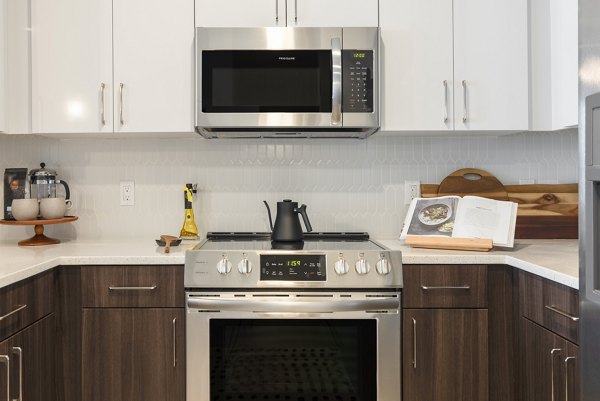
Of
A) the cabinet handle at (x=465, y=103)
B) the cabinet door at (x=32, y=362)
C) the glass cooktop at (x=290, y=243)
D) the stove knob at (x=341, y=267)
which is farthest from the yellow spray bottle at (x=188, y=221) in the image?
the cabinet handle at (x=465, y=103)

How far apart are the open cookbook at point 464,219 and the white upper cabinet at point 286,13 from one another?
0.85m

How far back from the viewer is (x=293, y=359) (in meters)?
2.05

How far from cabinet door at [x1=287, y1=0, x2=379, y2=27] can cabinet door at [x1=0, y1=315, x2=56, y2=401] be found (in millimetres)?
1578

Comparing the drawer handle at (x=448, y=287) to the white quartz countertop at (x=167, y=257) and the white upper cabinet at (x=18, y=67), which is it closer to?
the white quartz countertop at (x=167, y=257)

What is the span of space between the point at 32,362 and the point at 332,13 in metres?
1.80

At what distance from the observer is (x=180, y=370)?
6.73ft

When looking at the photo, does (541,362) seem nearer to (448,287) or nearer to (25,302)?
A: (448,287)

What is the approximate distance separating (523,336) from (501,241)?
396mm

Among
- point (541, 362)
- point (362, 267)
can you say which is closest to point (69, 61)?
point (362, 267)

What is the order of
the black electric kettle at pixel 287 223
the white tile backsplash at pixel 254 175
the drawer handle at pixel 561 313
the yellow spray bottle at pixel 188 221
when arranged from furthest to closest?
the white tile backsplash at pixel 254 175 < the yellow spray bottle at pixel 188 221 < the black electric kettle at pixel 287 223 < the drawer handle at pixel 561 313

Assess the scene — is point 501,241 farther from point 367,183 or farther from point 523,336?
point 367,183

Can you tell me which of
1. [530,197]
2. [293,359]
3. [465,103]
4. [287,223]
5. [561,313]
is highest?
[465,103]

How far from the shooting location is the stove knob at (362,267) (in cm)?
202

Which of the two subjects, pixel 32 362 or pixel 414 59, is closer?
pixel 32 362
